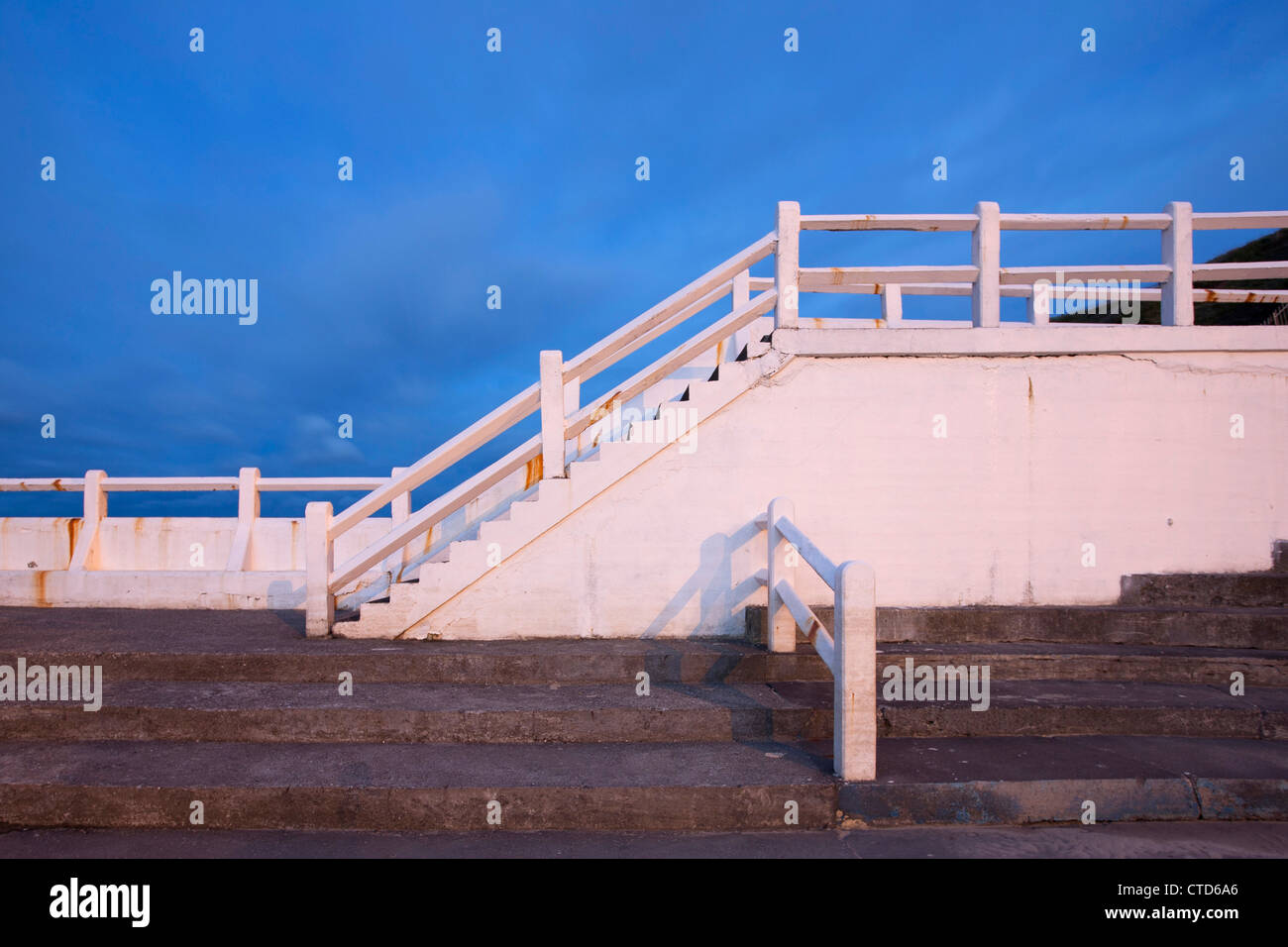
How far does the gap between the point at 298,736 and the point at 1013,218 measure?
7156 mm

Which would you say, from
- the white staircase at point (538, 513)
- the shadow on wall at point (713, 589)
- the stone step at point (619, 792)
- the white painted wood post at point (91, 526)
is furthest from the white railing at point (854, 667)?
the white painted wood post at point (91, 526)

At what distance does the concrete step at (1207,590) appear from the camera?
603 cm

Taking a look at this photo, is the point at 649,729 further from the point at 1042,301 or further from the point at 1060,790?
the point at 1042,301

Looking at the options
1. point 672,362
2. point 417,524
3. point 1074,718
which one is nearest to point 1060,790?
point 1074,718

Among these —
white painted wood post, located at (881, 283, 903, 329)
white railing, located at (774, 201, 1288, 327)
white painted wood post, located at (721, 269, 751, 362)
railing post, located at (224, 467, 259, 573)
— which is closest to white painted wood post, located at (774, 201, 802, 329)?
white railing, located at (774, 201, 1288, 327)

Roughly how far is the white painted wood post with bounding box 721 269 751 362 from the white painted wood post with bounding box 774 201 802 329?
137 centimetres

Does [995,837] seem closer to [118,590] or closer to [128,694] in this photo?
[128,694]

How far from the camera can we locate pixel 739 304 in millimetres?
8117

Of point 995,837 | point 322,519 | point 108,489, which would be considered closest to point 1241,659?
point 995,837

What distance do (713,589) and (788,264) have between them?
3016 millimetres

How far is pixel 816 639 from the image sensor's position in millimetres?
3973

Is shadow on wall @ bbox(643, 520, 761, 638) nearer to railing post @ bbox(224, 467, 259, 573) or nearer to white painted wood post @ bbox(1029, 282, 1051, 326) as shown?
white painted wood post @ bbox(1029, 282, 1051, 326)
